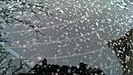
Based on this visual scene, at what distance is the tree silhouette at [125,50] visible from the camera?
161 centimetres

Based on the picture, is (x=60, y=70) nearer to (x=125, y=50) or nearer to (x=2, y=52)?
(x=2, y=52)

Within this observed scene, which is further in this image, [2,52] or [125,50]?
[125,50]

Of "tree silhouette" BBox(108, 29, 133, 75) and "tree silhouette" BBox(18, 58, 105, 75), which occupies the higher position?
"tree silhouette" BBox(108, 29, 133, 75)

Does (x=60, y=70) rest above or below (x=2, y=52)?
below

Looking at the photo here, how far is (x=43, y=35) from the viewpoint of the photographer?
1741 millimetres

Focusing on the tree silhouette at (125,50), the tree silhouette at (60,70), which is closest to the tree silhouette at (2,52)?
the tree silhouette at (60,70)

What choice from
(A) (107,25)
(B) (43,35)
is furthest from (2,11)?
(A) (107,25)

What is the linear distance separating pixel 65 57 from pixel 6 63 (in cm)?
43

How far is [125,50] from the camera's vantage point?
67.9 inches

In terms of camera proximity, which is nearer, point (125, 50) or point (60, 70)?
point (60, 70)

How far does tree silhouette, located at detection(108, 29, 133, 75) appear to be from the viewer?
5.29 ft

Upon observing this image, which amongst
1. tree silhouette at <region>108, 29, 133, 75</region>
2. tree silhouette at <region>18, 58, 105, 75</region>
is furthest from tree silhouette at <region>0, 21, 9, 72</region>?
tree silhouette at <region>108, 29, 133, 75</region>

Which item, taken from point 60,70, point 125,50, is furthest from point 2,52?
point 125,50

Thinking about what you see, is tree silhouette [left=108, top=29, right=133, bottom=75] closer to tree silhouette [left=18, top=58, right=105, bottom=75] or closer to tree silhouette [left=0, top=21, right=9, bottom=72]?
tree silhouette [left=18, top=58, right=105, bottom=75]
